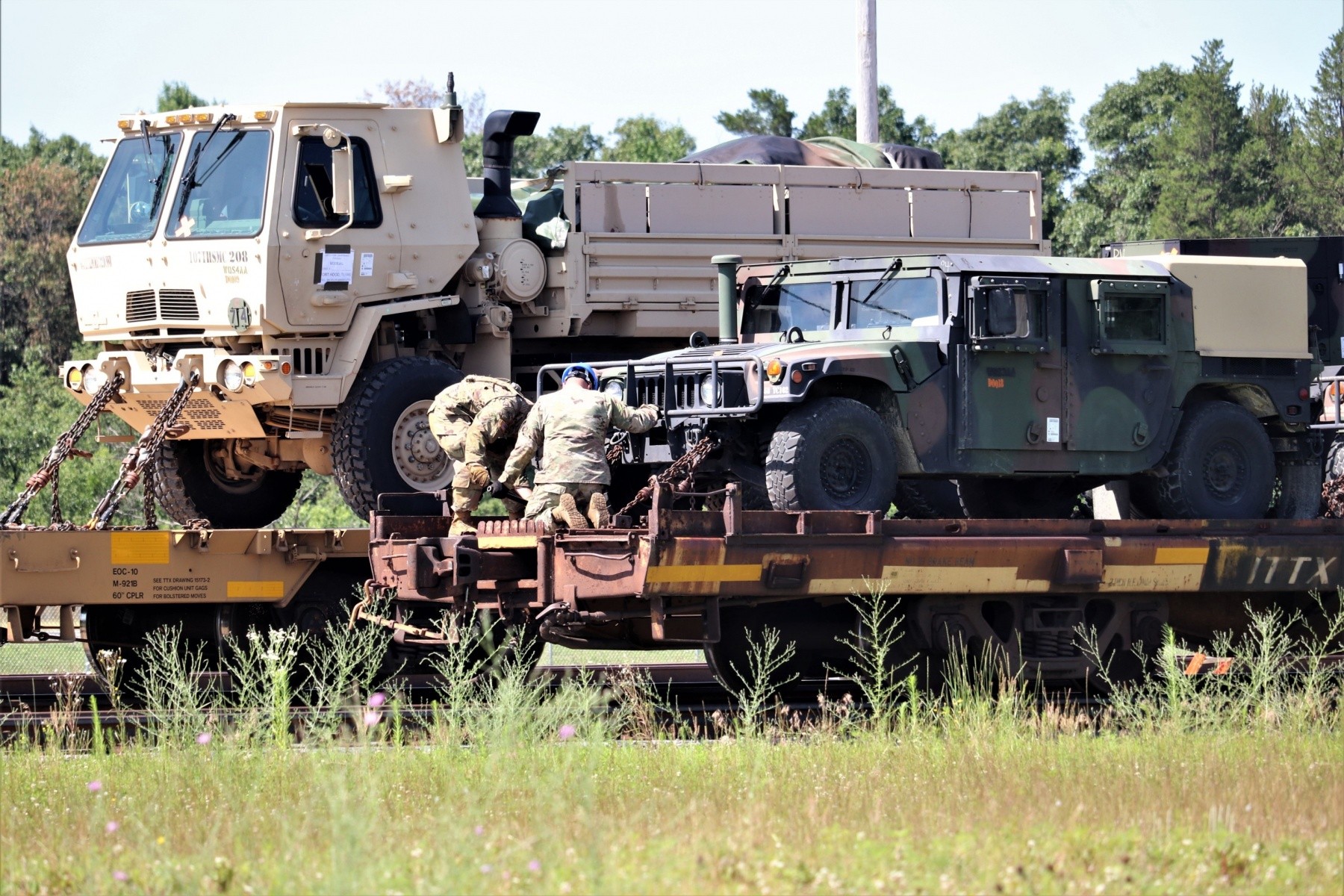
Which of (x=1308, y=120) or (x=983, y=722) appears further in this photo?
(x=1308, y=120)

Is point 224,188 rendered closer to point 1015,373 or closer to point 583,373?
point 583,373

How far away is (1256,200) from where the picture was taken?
39.5 m

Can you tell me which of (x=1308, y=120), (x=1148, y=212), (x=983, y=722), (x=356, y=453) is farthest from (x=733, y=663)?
(x=1308, y=120)

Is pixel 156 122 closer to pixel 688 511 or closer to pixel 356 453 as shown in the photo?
pixel 356 453

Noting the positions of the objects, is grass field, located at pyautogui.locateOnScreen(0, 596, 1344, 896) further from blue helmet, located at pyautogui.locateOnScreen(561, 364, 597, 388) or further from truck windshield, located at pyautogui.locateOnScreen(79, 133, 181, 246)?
truck windshield, located at pyautogui.locateOnScreen(79, 133, 181, 246)

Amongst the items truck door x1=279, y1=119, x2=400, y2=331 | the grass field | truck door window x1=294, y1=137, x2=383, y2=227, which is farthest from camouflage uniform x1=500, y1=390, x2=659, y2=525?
truck door window x1=294, y1=137, x2=383, y2=227

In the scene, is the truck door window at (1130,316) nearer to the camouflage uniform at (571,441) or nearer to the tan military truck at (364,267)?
the camouflage uniform at (571,441)

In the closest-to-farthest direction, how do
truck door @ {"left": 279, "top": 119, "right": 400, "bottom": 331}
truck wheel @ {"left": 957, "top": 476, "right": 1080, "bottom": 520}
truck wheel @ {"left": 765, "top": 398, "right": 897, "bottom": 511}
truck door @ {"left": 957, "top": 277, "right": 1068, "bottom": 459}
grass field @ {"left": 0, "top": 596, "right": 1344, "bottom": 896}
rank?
grass field @ {"left": 0, "top": 596, "right": 1344, "bottom": 896} < truck wheel @ {"left": 765, "top": 398, "right": 897, "bottom": 511} < truck door @ {"left": 957, "top": 277, "right": 1068, "bottom": 459} < truck wheel @ {"left": 957, "top": 476, "right": 1080, "bottom": 520} < truck door @ {"left": 279, "top": 119, "right": 400, "bottom": 331}

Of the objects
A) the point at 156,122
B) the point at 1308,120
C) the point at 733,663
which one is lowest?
the point at 733,663

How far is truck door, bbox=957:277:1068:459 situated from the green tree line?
21628 mm

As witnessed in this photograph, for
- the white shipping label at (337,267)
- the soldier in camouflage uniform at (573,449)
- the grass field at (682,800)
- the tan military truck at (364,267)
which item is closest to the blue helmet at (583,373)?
the soldier in camouflage uniform at (573,449)

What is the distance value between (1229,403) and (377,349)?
598 centimetres

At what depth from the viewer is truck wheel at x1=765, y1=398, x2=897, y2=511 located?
10953mm

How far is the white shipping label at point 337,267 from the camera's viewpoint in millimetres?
13547
